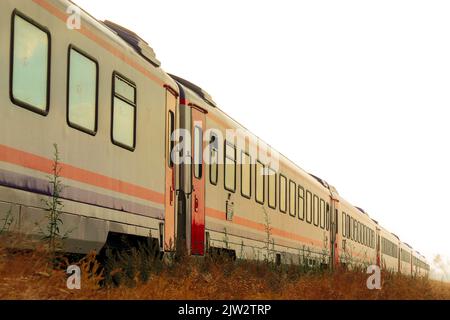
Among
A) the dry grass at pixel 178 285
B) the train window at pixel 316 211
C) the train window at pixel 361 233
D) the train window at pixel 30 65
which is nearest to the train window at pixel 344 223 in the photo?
the train window at pixel 361 233

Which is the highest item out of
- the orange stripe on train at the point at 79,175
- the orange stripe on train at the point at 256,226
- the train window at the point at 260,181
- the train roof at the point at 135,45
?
the train roof at the point at 135,45

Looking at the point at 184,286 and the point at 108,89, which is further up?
the point at 108,89

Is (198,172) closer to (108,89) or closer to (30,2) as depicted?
(108,89)

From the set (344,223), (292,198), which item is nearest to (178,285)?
(292,198)

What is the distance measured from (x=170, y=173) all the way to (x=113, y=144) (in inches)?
97.4

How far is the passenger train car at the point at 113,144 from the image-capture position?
25.2 ft

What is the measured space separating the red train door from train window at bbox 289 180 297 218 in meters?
7.96

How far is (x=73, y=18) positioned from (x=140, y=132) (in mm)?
2444

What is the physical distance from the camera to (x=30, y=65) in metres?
7.82

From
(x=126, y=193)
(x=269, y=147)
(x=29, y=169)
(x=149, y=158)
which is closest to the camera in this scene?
(x=29, y=169)

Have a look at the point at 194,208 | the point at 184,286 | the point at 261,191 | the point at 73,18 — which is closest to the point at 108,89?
the point at 73,18

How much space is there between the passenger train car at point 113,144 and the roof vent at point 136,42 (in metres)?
0.03

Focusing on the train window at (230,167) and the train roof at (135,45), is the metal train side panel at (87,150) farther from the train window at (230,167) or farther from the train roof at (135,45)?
the train window at (230,167)

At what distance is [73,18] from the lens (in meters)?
8.87
